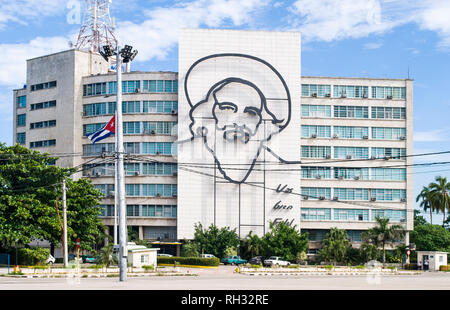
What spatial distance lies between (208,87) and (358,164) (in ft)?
80.4

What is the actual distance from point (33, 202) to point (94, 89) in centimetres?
3008

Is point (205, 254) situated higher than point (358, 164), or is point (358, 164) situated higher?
point (358, 164)

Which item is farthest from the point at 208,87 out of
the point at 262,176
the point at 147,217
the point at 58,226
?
the point at 58,226

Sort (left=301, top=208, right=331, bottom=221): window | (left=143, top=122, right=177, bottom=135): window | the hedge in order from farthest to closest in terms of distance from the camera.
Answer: (left=301, top=208, right=331, bottom=221): window, (left=143, top=122, right=177, bottom=135): window, the hedge

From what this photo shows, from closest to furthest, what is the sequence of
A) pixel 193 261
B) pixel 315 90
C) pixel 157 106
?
pixel 193 261, pixel 157 106, pixel 315 90

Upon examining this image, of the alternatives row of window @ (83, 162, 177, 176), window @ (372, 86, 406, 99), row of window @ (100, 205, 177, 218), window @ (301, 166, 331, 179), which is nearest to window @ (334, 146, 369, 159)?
window @ (301, 166, 331, 179)

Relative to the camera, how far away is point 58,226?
57625 millimetres

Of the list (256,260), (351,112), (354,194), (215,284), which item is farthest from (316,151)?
(215,284)

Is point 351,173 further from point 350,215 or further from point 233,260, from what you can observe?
point 233,260

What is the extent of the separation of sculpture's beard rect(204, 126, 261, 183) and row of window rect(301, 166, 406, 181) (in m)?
9.38

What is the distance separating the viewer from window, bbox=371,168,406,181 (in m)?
84.8

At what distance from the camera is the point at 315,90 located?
280 ft

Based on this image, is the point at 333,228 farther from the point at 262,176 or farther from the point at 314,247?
the point at 262,176

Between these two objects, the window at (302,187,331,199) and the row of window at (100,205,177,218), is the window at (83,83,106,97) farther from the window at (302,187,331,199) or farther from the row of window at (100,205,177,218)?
the window at (302,187,331,199)
